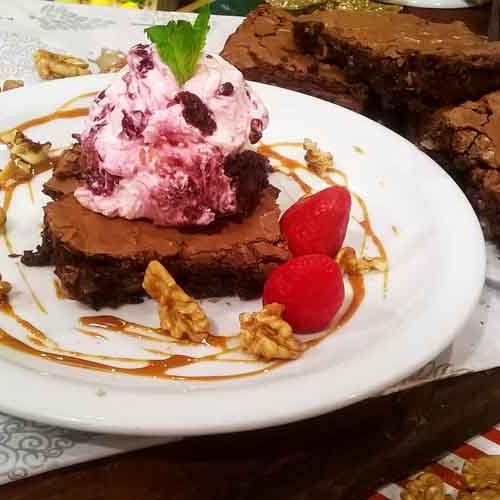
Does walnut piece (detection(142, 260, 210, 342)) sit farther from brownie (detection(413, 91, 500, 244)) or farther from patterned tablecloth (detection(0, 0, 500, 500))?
brownie (detection(413, 91, 500, 244))

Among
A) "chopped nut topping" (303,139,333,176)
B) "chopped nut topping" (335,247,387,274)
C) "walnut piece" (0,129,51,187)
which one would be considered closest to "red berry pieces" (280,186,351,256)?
"chopped nut topping" (335,247,387,274)

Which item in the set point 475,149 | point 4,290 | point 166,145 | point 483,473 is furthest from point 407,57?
point 4,290

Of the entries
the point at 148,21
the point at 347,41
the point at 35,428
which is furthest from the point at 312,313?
the point at 148,21

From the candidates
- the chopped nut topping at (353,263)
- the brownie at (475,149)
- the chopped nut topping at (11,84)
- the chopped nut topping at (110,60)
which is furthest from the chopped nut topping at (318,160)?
the chopped nut topping at (11,84)

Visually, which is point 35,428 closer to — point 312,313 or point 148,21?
point 312,313

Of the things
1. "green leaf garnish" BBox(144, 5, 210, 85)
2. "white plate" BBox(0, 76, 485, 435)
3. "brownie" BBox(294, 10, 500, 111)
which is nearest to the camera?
"white plate" BBox(0, 76, 485, 435)

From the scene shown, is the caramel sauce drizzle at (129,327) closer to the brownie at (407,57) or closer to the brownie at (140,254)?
the brownie at (140,254)
